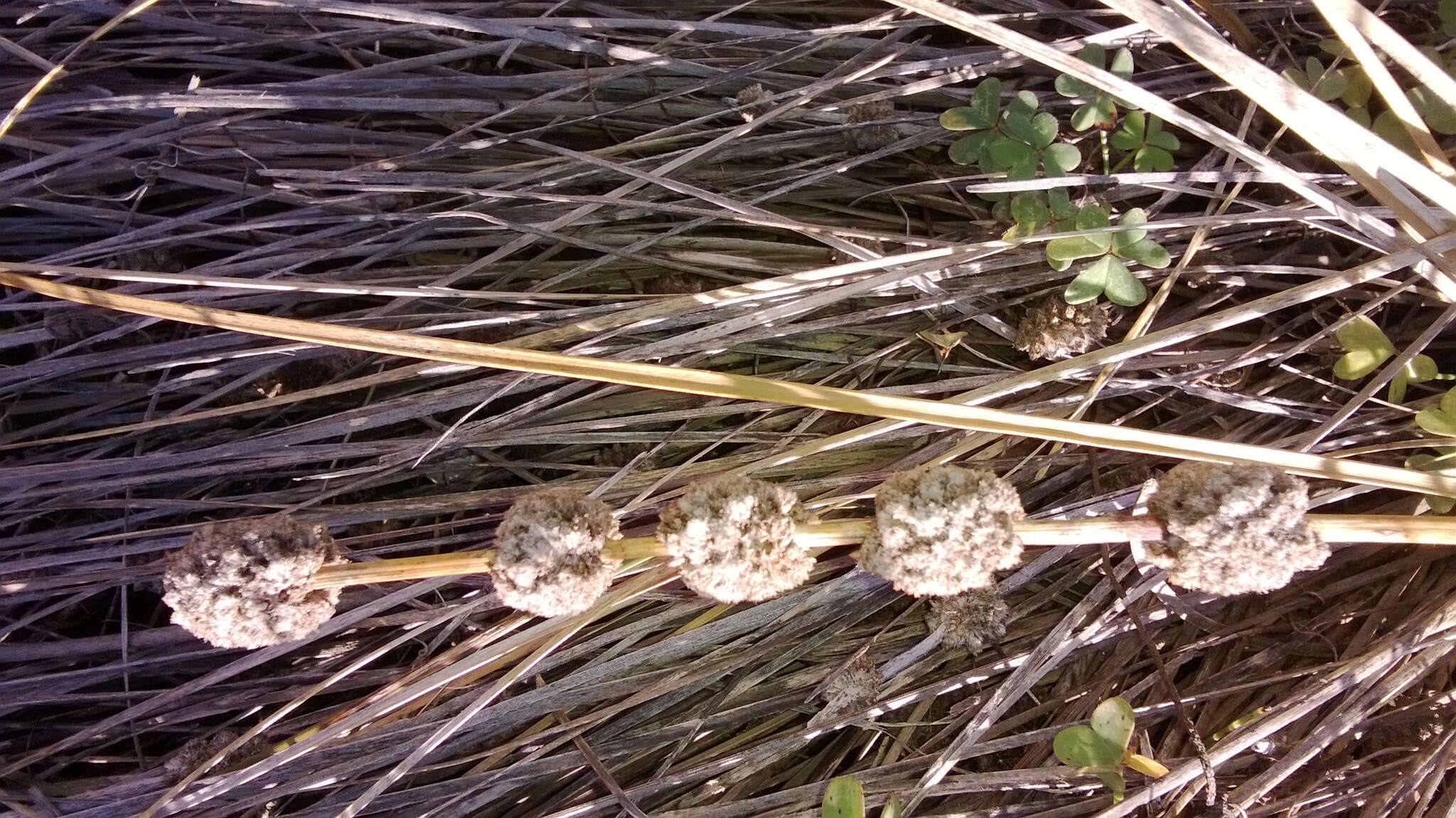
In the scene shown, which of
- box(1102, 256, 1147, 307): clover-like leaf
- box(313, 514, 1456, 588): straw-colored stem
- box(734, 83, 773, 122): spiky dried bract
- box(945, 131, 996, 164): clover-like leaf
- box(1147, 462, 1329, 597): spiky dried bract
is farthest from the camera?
box(734, 83, 773, 122): spiky dried bract

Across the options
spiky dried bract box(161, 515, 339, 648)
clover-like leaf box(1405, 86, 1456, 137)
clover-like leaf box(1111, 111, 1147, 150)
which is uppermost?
clover-like leaf box(1405, 86, 1456, 137)

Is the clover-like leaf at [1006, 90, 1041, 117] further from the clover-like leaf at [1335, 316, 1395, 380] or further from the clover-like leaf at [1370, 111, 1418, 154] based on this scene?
the clover-like leaf at [1335, 316, 1395, 380]

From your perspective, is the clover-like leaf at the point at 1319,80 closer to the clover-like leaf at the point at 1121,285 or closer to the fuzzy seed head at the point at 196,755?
the clover-like leaf at the point at 1121,285

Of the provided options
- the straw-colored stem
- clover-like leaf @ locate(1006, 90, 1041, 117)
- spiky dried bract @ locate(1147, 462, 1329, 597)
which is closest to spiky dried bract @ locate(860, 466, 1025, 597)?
the straw-colored stem

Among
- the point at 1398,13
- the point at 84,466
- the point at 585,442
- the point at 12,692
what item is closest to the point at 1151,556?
the point at 585,442

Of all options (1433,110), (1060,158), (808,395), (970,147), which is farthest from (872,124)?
(1433,110)

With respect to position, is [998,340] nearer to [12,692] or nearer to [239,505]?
[239,505]

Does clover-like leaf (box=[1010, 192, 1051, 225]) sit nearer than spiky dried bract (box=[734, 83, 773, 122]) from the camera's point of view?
Yes
